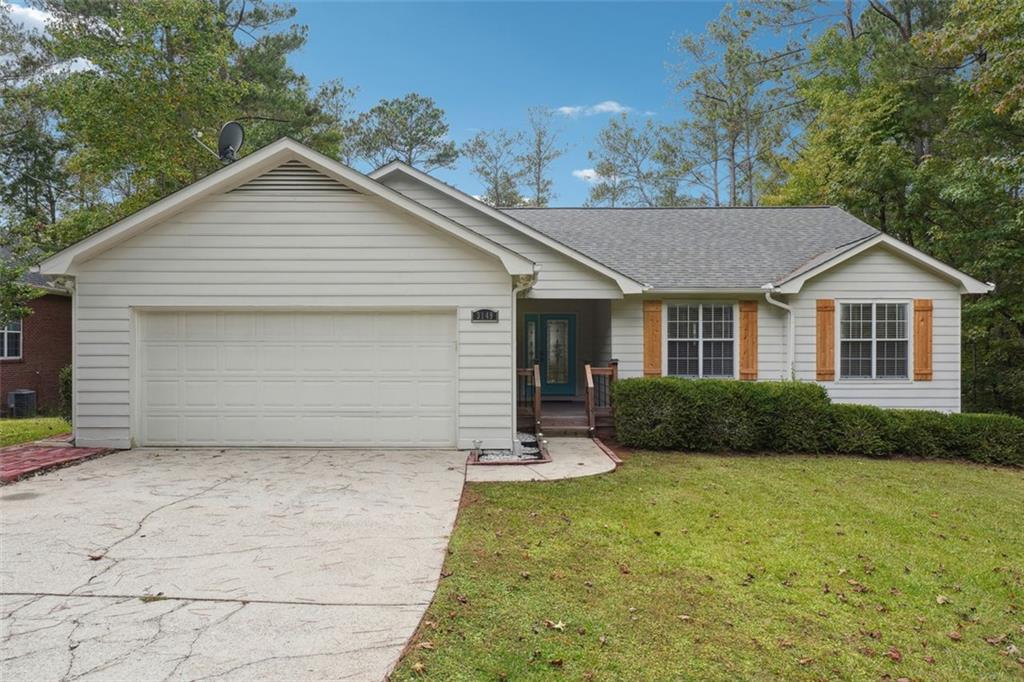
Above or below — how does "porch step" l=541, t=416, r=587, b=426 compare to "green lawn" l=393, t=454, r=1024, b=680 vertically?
above

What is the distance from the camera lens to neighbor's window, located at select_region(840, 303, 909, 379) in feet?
37.1

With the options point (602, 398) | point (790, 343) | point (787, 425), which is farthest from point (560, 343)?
point (787, 425)

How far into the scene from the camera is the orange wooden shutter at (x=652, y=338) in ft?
37.0

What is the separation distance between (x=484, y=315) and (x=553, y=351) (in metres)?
5.87

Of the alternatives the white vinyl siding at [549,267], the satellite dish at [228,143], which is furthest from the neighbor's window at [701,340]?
the satellite dish at [228,143]

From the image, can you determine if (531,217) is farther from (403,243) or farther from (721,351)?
(403,243)

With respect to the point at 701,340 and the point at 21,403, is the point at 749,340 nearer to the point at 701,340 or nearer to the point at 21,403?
the point at 701,340

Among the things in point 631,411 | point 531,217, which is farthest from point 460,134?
point 631,411

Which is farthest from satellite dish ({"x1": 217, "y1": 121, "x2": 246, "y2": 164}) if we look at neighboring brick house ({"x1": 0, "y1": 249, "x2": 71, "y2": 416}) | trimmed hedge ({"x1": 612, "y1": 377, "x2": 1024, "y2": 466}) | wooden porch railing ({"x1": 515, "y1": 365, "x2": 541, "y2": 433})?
neighboring brick house ({"x1": 0, "y1": 249, "x2": 71, "y2": 416})

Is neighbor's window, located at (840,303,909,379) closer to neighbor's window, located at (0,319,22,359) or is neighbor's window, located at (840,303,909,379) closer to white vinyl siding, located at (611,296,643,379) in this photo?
white vinyl siding, located at (611,296,643,379)

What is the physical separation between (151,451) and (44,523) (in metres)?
3.33

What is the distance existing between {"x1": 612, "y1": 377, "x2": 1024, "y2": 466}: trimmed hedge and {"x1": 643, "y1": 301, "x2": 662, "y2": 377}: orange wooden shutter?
7.34ft

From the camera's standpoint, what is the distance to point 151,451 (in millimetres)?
8203

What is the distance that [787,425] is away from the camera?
8922mm
